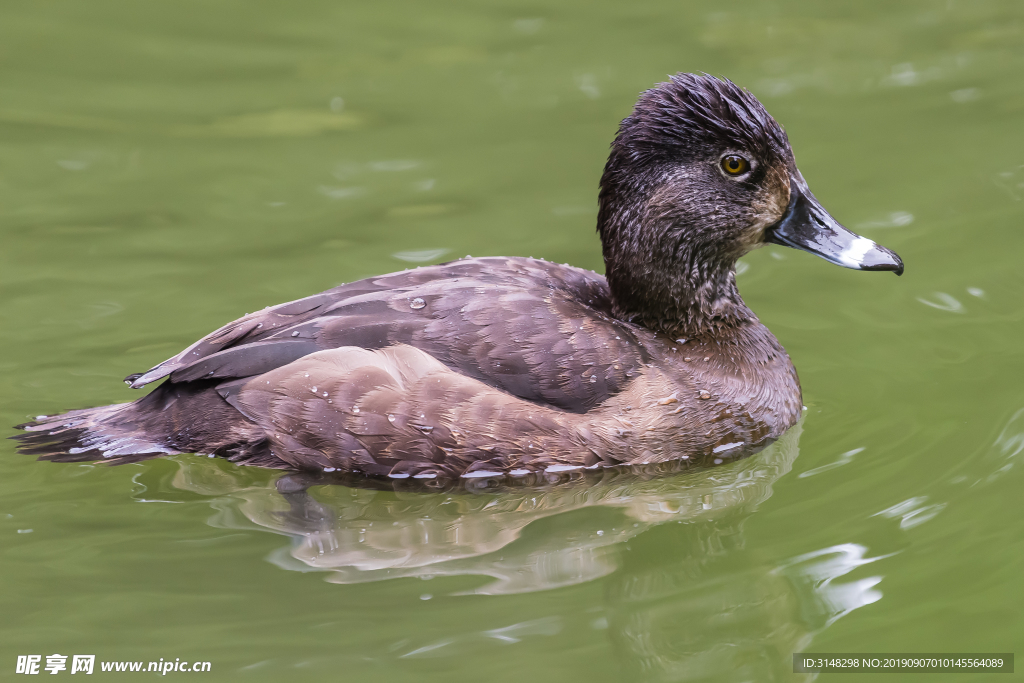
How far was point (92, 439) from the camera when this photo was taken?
200 inches

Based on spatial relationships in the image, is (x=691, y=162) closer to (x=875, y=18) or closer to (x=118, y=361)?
(x=118, y=361)

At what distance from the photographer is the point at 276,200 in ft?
24.3

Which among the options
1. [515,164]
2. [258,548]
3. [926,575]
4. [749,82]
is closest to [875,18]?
[749,82]

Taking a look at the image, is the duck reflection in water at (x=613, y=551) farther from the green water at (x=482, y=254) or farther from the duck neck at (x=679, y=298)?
the duck neck at (x=679, y=298)

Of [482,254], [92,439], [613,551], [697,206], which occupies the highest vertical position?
[697,206]

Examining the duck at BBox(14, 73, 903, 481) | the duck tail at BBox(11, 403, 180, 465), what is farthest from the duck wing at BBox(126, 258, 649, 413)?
the duck tail at BBox(11, 403, 180, 465)

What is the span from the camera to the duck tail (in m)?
5.02

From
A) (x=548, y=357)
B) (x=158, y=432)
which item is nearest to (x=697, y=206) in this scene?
(x=548, y=357)

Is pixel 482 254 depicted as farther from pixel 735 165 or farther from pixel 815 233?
pixel 815 233

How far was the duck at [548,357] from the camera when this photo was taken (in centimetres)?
481

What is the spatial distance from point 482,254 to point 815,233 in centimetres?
217

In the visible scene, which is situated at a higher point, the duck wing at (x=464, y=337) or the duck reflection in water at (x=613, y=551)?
the duck wing at (x=464, y=337)

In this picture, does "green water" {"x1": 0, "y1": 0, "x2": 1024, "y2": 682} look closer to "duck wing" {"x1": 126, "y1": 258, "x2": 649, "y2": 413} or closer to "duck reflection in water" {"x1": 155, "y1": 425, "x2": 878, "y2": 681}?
"duck reflection in water" {"x1": 155, "y1": 425, "x2": 878, "y2": 681}

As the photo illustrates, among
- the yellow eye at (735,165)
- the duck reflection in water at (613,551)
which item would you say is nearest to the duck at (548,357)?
the yellow eye at (735,165)
